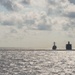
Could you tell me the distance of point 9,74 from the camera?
3428 inches

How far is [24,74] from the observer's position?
86.7 m

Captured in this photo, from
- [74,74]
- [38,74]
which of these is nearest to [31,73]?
[38,74]

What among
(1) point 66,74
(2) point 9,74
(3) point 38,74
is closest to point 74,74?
(1) point 66,74

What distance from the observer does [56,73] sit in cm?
8988

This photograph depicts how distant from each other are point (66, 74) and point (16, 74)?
12.0 metres

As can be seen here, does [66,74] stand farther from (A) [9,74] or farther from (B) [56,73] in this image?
(A) [9,74]

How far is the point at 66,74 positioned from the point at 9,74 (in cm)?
1362

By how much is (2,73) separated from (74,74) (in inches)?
688

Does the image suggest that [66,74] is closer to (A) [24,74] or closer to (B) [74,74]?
(B) [74,74]

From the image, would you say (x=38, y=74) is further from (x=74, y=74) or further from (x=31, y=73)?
(x=74, y=74)

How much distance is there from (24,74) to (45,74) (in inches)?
195

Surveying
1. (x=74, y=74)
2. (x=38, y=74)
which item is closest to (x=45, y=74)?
(x=38, y=74)

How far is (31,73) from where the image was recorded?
89.6 m

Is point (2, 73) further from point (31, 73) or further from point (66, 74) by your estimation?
point (66, 74)
